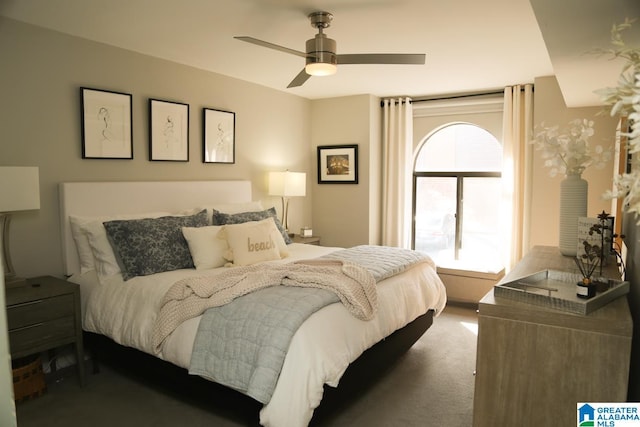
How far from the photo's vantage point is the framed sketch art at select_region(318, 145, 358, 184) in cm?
554

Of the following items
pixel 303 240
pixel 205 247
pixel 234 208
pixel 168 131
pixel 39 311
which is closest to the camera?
pixel 39 311

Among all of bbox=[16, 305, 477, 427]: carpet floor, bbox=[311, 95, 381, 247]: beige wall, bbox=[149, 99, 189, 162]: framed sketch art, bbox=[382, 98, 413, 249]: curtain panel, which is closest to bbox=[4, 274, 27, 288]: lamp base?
bbox=[16, 305, 477, 427]: carpet floor

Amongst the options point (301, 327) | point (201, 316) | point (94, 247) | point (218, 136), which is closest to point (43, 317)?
point (94, 247)

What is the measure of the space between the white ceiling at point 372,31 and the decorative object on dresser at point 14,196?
3.50 feet

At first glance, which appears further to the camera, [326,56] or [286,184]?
[286,184]

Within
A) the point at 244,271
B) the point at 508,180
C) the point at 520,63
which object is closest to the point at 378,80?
the point at 520,63

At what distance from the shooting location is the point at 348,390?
2.54 m

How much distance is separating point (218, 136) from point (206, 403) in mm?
2685

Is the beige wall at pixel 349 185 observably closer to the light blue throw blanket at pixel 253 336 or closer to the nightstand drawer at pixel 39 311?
the light blue throw blanket at pixel 253 336

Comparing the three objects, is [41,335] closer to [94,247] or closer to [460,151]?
[94,247]

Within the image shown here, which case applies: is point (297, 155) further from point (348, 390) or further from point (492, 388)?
point (492, 388)

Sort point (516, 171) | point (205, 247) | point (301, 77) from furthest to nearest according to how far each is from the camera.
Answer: point (516, 171)
point (205, 247)
point (301, 77)

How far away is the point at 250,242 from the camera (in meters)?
3.48

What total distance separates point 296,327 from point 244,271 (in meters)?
0.87
